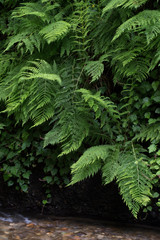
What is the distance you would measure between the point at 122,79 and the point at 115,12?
679 millimetres

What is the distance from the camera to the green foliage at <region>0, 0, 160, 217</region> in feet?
7.64

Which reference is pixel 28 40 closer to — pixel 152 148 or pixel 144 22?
pixel 144 22

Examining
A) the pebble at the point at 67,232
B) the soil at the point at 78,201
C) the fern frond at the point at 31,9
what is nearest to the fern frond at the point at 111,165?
the soil at the point at 78,201

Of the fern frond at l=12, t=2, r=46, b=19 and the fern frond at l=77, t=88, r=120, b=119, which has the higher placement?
the fern frond at l=12, t=2, r=46, b=19

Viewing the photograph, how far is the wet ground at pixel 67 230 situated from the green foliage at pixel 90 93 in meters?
0.25

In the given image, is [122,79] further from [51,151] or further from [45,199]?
[45,199]

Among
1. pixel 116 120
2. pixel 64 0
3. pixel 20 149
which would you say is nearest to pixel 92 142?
pixel 116 120

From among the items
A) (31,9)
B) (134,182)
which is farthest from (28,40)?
(134,182)

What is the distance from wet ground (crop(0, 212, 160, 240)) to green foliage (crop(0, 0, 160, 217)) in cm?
25

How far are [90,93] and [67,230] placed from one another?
1305 mm

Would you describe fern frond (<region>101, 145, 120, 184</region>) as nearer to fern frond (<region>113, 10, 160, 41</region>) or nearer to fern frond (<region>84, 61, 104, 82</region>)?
fern frond (<region>84, 61, 104, 82</region>)

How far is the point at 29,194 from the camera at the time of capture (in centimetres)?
313

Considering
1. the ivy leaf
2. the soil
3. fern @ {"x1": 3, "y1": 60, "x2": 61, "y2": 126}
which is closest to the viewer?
the ivy leaf

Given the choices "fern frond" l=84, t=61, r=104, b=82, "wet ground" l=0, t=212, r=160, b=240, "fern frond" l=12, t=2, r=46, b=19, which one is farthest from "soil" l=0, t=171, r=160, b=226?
"fern frond" l=12, t=2, r=46, b=19
